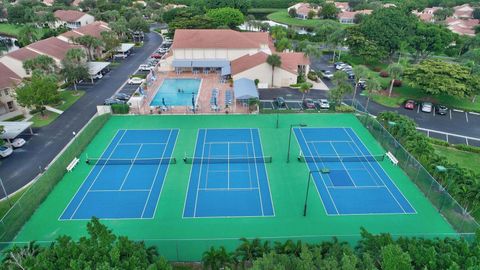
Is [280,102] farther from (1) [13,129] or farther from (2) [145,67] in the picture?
(1) [13,129]

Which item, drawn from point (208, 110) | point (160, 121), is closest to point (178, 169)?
point (160, 121)

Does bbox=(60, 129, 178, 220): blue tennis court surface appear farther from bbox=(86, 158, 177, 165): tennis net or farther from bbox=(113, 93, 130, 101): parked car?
bbox=(113, 93, 130, 101): parked car

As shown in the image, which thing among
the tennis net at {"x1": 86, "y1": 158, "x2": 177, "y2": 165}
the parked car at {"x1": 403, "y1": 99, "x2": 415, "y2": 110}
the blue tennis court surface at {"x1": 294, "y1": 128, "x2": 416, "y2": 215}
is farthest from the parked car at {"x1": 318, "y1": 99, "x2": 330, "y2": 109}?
the tennis net at {"x1": 86, "y1": 158, "x2": 177, "y2": 165}

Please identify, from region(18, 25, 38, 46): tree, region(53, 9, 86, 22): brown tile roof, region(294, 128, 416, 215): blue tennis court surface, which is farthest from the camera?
region(53, 9, 86, 22): brown tile roof

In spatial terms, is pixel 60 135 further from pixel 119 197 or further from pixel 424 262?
pixel 424 262

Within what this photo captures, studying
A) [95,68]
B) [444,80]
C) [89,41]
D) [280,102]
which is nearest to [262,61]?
[280,102]
